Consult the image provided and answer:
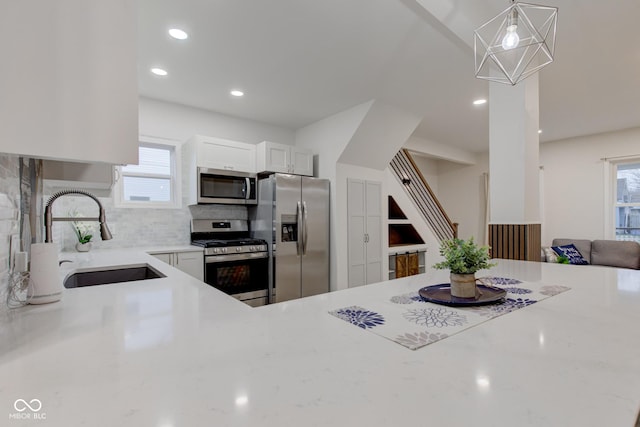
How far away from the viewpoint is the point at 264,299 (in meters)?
3.78

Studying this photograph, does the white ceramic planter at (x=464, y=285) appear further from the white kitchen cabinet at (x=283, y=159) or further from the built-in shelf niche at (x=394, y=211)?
the built-in shelf niche at (x=394, y=211)

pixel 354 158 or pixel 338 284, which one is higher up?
pixel 354 158

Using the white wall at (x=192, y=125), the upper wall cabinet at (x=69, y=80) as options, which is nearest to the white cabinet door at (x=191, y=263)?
the white wall at (x=192, y=125)

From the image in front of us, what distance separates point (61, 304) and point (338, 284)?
10.8 feet

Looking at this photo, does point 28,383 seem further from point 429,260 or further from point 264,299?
point 429,260

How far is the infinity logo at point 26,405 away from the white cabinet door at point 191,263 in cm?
284

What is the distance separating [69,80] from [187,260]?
2741 millimetres

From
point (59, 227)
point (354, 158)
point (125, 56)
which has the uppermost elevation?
point (354, 158)

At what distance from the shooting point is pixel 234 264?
3.57 metres

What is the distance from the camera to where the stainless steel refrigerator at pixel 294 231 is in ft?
12.3

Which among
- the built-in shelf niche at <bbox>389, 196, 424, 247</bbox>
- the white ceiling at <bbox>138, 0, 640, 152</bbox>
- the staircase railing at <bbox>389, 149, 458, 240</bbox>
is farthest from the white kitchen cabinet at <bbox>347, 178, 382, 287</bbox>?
the white ceiling at <bbox>138, 0, 640, 152</bbox>

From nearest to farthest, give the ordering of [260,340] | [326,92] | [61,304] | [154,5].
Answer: [260,340], [61,304], [154,5], [326,92]

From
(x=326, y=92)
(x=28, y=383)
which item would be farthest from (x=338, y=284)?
(x=28, y=383)

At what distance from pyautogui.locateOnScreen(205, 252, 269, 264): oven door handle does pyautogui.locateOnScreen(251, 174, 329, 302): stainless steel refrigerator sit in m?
0.15
